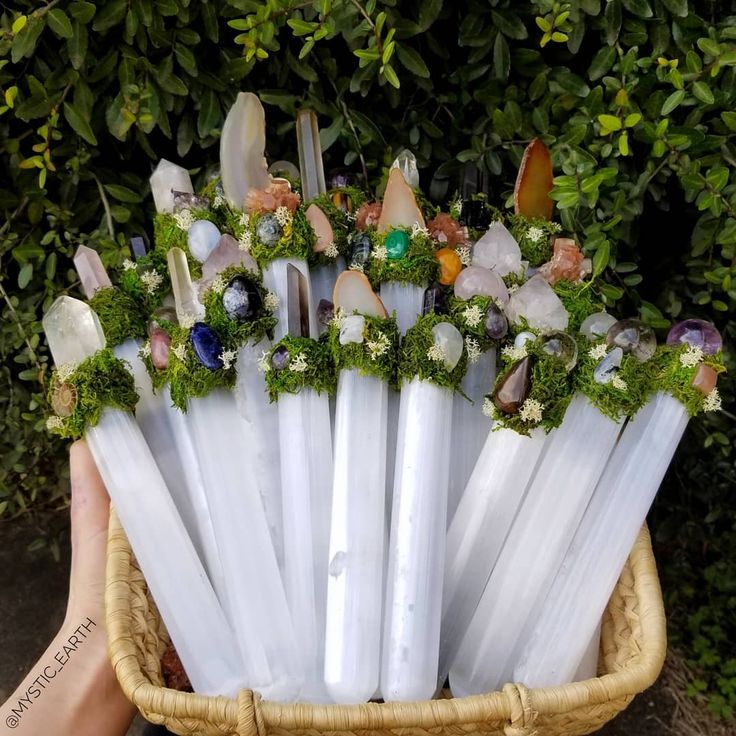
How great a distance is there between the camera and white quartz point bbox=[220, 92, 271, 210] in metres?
1.22

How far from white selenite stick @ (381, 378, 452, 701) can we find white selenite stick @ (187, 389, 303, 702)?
0.49 feet

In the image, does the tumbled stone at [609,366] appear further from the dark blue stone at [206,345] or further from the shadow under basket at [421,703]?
the dark blue stone at [206,345]

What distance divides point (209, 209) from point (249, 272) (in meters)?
0.24

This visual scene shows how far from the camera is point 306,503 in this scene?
1114 mm

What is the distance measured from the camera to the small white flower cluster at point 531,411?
40.6 inches

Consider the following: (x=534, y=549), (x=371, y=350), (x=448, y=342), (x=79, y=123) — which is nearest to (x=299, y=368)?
(x=371, y=350)

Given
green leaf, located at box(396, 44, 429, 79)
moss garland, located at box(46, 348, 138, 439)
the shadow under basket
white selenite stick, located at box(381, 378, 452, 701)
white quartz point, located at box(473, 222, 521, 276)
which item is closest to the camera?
the shadow under basket

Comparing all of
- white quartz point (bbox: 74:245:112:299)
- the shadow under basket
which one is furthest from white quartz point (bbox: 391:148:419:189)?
the shadow under basket

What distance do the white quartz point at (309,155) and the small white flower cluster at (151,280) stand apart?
0.99ft

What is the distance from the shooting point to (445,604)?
3.76ft

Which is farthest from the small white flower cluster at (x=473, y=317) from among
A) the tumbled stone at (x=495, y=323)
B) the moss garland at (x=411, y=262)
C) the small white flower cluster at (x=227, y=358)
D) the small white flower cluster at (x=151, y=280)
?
the small white flower cluster at (x=151, y=280)

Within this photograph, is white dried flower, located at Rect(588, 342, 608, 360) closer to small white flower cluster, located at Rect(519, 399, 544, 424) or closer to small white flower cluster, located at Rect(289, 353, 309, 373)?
small white flower cluster, located at Rect(519, 399, 544, 424)

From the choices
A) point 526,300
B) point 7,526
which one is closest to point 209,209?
point 526,300

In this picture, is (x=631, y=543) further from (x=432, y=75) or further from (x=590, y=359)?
(x=432, y=75)
